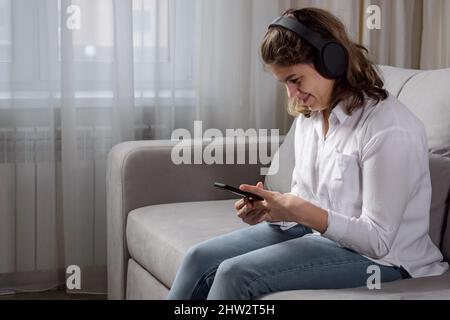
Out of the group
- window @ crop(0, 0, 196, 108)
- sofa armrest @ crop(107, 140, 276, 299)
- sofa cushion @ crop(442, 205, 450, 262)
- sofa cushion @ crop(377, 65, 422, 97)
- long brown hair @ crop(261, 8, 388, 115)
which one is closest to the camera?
long brown hair @ crop(261, 8, 388, 115)

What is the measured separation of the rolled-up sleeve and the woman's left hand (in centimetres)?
8

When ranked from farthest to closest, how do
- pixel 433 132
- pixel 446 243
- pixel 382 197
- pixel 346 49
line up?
pixel 433 132, pixel 446 243, pixel 346 49, pixel 382 197

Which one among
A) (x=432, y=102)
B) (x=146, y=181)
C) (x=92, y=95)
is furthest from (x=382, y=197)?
(x=92, y=95)

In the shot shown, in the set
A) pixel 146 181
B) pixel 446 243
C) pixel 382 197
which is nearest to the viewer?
pixel 382 197

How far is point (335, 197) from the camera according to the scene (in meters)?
1.56

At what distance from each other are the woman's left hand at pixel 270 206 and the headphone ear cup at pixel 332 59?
0.26m

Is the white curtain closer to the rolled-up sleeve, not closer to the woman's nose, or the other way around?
the woman's nose

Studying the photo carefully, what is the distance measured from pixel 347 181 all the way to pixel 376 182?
0.09m

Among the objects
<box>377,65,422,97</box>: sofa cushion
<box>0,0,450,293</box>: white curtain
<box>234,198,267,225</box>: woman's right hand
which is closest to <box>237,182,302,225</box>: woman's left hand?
<box>234,198,267,225</box>: woman's right hand

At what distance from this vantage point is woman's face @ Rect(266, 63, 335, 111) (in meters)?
1.54

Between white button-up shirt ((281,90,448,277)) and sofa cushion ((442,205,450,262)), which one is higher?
white button-up shirt ((281,90,448,277))

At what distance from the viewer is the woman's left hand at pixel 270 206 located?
1.47 meters

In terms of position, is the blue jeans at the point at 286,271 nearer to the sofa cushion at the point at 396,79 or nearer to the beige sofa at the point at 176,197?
the beige sofa at the point at 176,197

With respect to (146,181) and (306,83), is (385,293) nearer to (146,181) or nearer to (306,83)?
(306,83)
